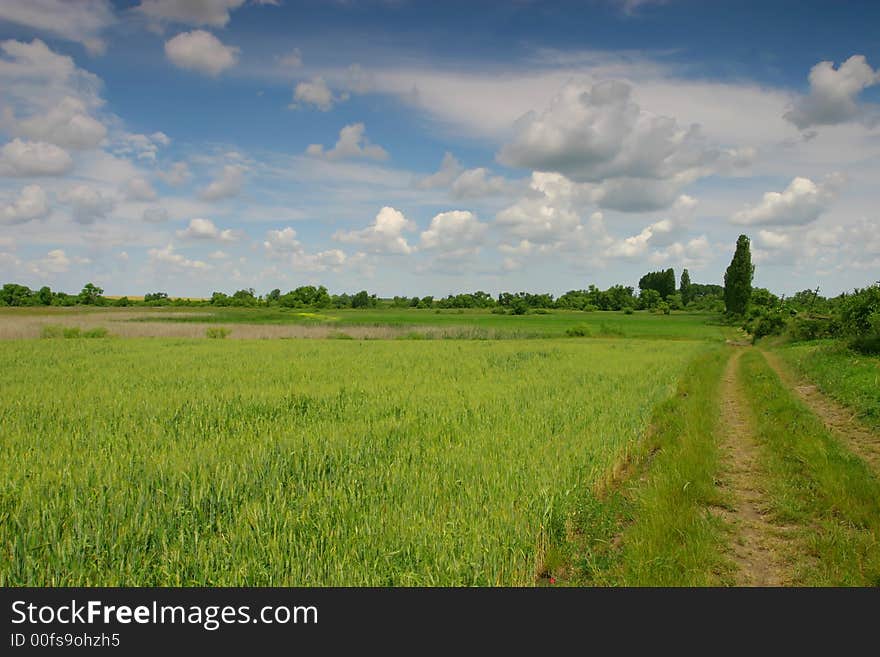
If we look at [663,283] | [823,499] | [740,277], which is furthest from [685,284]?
[823,499]

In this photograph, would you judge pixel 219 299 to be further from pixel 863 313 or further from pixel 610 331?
pixel 863 313

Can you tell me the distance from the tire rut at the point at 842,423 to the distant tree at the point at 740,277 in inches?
2722

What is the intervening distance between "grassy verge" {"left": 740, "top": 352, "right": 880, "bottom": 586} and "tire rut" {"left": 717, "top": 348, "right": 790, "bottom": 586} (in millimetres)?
191

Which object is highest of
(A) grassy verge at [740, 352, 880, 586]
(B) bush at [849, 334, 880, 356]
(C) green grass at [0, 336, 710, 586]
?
(B) bush at [849, 334, 880, 356]

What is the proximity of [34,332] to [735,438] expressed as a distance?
54.9 m

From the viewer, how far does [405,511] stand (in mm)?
5867

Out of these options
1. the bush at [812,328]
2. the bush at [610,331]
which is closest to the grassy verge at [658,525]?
the bush at [812,328]

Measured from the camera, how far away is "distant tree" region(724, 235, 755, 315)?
261 ft

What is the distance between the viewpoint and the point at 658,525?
6.21 m

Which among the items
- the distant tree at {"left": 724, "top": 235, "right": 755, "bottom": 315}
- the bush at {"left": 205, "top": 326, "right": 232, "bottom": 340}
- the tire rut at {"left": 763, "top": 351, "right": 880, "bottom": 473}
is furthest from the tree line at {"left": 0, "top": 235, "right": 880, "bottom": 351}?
the bush at {"left": 205, "top": 326, "right": 232, "bottom": 340}

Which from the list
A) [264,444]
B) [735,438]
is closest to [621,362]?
[735,438]

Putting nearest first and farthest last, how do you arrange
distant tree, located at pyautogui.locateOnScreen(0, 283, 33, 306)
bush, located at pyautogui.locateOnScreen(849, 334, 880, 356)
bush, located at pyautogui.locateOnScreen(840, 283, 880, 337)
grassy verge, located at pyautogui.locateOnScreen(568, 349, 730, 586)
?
grassy verge, located at pyautogui.locateOnScreen(568, 349, 730, 586)
bush, located at pyautogui.locateOnScreen(849, 334, 880, 356)
bush, located at pyautogui.locateOnScreen(840, 283, 880, 337)
distant tree, located at pyautogui.locateOnScreen(0, 283, 33, 306)

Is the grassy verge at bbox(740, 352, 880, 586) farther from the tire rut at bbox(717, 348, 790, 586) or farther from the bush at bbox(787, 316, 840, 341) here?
the bush at bbox(787, 316, 840, 341)

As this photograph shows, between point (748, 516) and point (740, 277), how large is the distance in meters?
84.8
